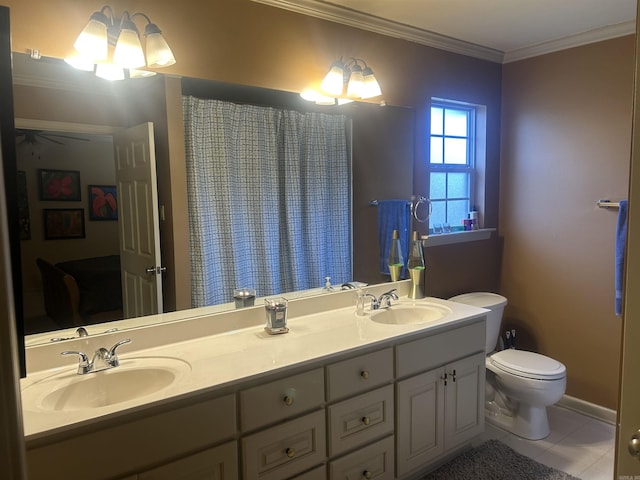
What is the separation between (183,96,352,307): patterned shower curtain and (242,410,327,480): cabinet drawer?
692 mm

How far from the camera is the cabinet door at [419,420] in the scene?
2.09m

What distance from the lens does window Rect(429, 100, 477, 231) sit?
10.3 ft

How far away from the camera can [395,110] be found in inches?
108

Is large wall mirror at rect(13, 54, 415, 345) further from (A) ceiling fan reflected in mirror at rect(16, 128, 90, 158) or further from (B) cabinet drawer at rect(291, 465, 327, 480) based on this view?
(B) cabinet drawer at rect(291, 465, 327, 480)

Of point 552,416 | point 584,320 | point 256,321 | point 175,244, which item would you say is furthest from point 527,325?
point 175,244

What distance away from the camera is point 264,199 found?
2305 millimetres

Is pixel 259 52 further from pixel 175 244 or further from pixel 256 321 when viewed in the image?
pixel 256 321

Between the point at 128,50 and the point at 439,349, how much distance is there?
6.04ft

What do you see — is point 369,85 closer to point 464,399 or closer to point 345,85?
point 345,85

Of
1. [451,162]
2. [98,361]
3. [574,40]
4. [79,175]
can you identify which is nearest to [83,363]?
[98,361]

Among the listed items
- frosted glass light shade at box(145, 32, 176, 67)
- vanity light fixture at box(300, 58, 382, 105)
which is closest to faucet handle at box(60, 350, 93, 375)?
frosted glass light shade at box(145, 32, 176, 67)

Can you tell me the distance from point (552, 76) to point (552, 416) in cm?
218

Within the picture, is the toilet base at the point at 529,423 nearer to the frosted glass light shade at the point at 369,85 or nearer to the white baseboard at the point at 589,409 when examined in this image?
the white baseboard at the point at 589,409

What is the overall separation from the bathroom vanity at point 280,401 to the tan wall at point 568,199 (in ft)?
3.20
